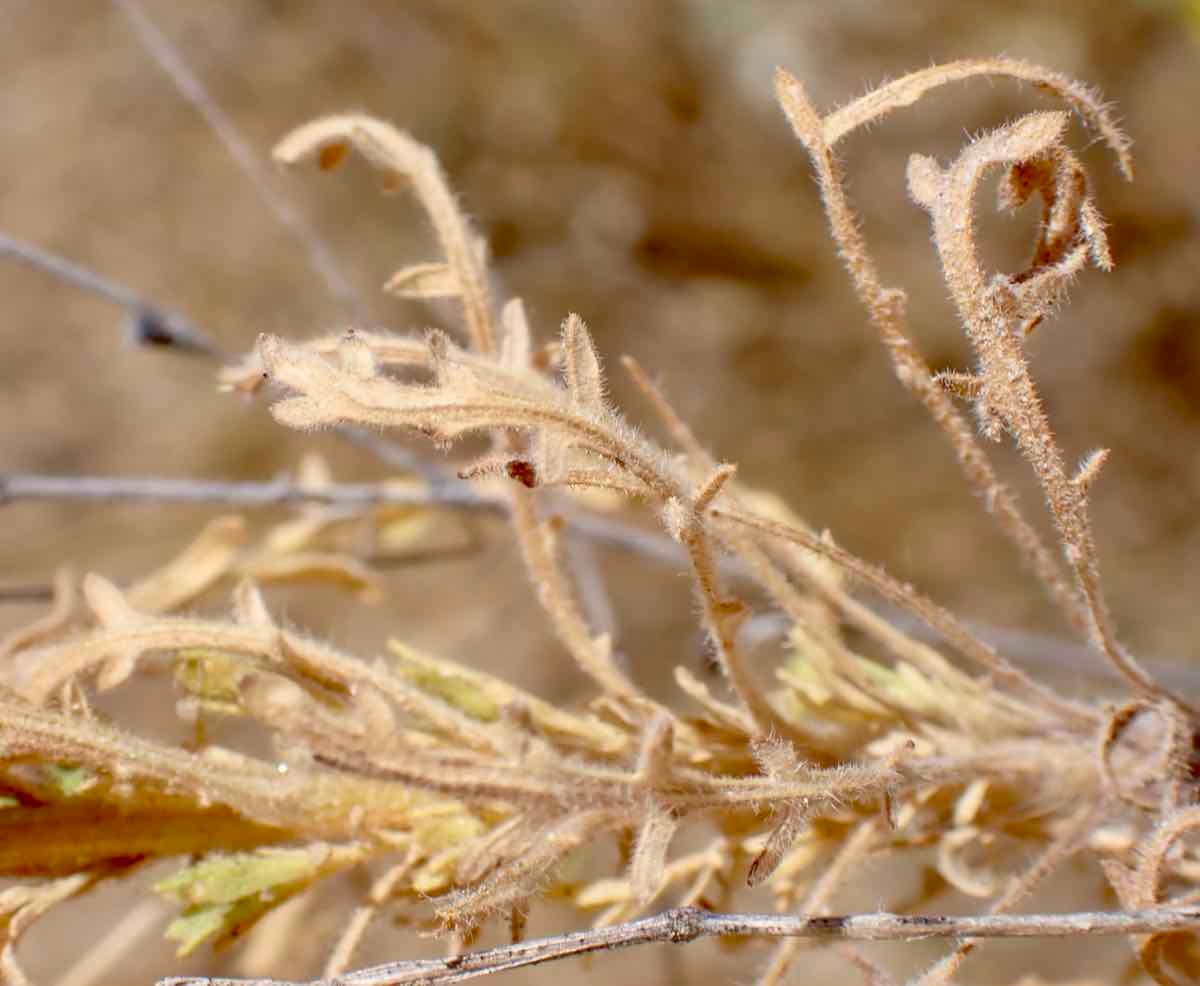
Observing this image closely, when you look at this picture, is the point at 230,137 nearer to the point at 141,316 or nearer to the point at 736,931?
the point at 141,316

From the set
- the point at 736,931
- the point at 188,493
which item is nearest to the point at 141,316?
the point at 188,493

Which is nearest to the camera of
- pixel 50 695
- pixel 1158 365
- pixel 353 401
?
pixel 353 401

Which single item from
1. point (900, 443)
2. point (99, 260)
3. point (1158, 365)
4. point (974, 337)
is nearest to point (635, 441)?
point (974, 337)

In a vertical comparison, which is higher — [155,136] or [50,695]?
[155,136]

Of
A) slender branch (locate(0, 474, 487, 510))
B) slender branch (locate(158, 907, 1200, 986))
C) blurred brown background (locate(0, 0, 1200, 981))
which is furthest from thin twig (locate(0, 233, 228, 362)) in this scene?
blurred brown background (locate(0, 0, 1200, 981))

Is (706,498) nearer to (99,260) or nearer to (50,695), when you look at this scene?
(50,695)

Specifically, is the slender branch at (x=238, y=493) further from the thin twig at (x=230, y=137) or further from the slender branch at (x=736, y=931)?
the slender branch at (x=736, y=931)

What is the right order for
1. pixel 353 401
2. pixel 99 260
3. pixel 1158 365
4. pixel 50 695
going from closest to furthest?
pixel 353 401 < pixel 50 695 < pixel 1158 365 < pixel 99 260
